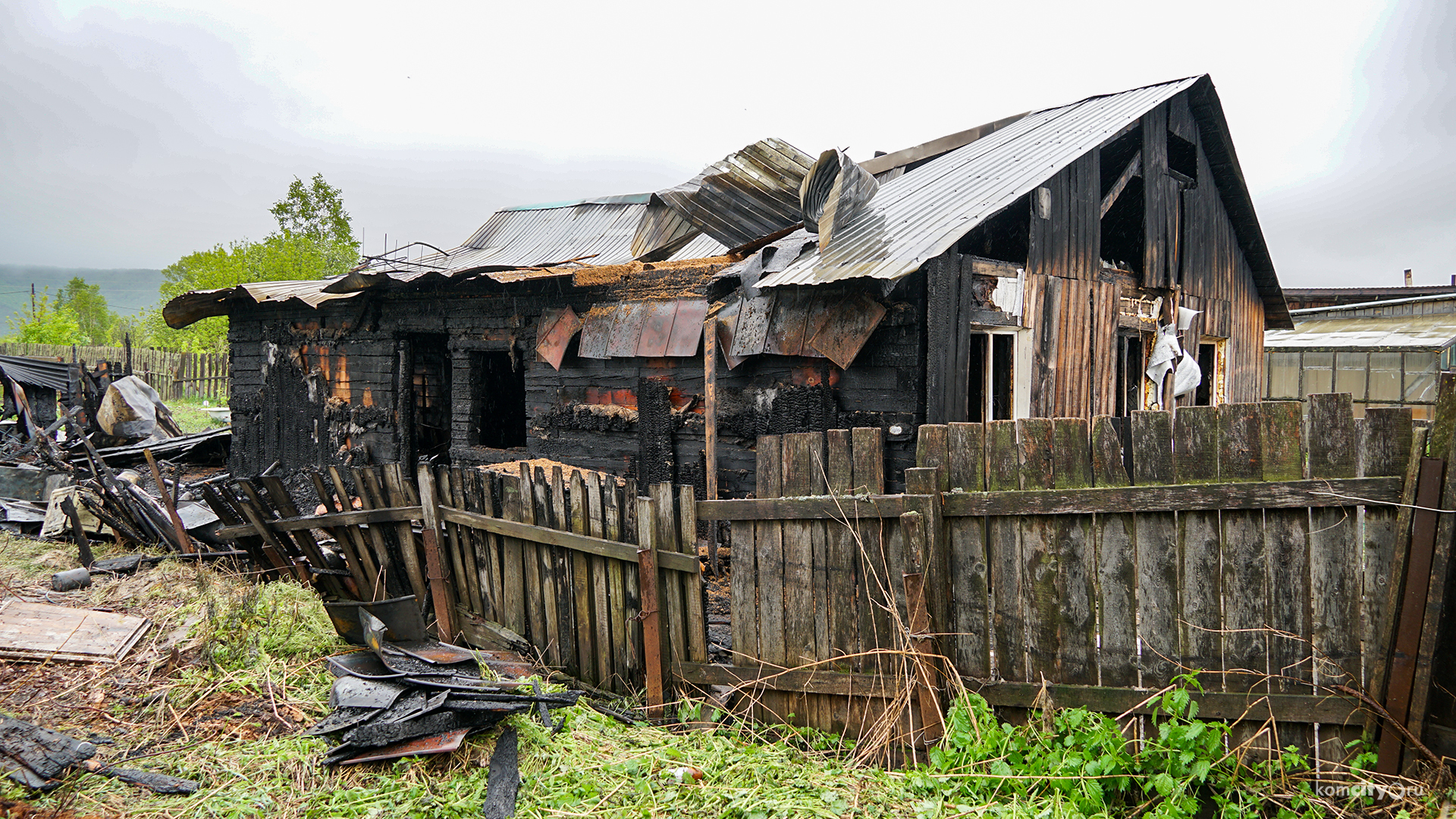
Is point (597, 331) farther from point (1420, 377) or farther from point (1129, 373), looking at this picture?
point (1420, 377)

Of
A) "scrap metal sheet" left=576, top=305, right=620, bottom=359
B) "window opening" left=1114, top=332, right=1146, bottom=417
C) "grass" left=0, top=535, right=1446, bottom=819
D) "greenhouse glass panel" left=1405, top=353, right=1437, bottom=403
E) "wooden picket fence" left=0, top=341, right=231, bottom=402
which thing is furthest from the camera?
"wooden picket fence" left=0, top=341, right=231, bottom=402

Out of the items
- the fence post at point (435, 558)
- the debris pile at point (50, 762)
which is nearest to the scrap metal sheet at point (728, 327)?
the fence post at point (435, 558)

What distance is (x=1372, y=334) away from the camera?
57.4 feet

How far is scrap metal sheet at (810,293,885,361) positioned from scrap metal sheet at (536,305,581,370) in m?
2.99

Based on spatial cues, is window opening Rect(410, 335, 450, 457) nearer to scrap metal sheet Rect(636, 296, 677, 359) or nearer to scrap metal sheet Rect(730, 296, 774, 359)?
scrap metal sheet Rect(636, 296, 677, 359)

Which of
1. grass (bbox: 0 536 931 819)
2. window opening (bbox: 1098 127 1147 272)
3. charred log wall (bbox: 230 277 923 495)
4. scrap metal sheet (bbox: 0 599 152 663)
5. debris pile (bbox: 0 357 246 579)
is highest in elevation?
window opening (bbox: 1098 127 1147 272)

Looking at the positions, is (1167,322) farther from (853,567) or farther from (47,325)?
(47,325)

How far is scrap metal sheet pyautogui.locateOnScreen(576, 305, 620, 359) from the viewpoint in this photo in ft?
25.3

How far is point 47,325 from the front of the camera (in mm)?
34906

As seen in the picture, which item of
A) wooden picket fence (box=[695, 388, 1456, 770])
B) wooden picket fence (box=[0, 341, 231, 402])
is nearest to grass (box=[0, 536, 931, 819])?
wooden picket fence (box=[695, 388, 1456, 770])

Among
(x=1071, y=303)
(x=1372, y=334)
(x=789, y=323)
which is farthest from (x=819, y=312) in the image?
(x=1372, y=334)

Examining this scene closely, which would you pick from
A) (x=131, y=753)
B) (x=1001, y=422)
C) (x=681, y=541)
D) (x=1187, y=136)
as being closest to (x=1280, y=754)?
(x=1001, y=422)

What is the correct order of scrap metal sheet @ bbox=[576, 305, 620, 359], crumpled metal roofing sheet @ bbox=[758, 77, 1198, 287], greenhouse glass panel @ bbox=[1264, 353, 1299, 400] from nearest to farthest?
crumpled metal roofing sheet @ bbox=[758, 77, 1198, 287]
scrap metal sheet @ bbox=[576, 305, 620, 359]
greenhouse glass panel @ bbox=[1264, 353, 1299, 400]

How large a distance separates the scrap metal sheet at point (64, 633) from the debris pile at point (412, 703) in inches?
50.4
